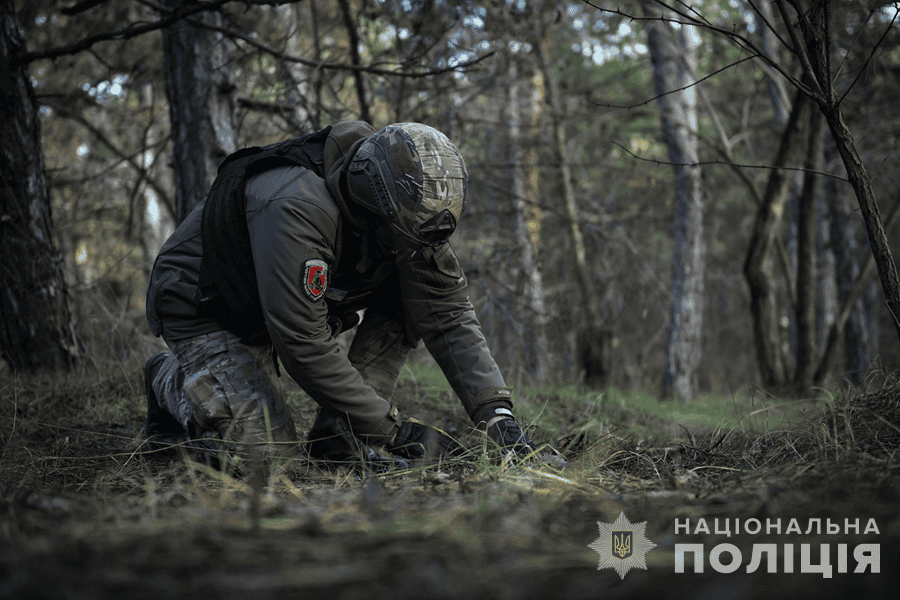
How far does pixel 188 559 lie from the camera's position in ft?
3.40

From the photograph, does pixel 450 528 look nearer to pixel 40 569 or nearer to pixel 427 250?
pixel 40 569

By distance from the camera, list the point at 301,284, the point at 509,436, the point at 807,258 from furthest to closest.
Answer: the point at 807,258 → the point at 509,436 → the point at 301,284

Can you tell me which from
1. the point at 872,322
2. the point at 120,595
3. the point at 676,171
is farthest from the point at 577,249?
the point at 872,322

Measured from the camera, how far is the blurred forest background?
13.1 feet

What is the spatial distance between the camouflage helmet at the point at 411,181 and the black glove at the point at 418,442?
33.3 inches

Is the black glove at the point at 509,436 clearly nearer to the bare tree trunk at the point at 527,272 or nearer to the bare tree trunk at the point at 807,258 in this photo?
the bare tree trunk at the point at 527,272

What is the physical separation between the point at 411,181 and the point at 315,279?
1.84 ft

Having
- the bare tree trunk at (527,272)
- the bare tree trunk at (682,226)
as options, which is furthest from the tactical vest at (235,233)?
the bare tree trunk at (682,226)

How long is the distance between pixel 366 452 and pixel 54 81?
9430 millimetres

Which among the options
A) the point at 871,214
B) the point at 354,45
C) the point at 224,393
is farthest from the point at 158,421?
the point at 354,45

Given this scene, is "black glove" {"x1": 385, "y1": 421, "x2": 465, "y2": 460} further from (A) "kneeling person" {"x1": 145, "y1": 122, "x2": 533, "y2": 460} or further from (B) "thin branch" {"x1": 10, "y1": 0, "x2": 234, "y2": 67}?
(B) "thin branch" {"x1": 10, "y1": 0, "x2": 234, "y2": 67}

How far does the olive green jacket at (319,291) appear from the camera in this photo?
246cm

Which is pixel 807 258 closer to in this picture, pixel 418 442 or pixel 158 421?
pixel 418 442

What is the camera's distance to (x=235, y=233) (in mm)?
2676
